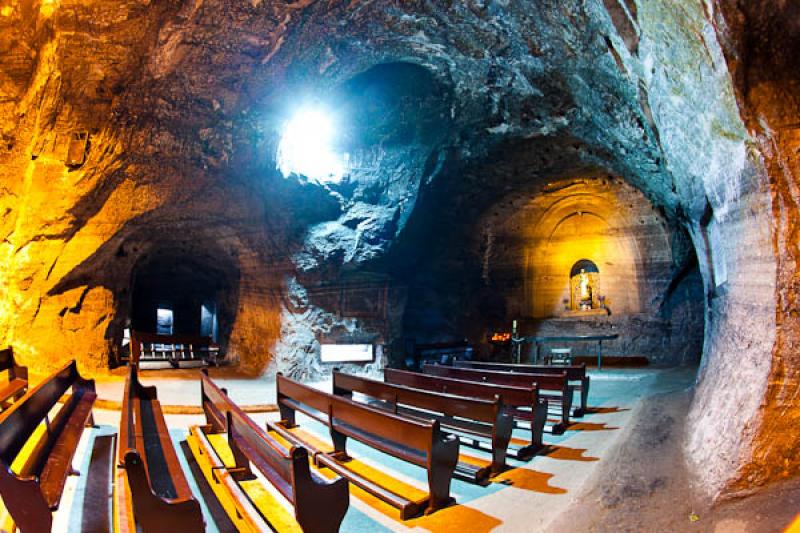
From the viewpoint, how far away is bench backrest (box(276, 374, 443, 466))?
3414mm

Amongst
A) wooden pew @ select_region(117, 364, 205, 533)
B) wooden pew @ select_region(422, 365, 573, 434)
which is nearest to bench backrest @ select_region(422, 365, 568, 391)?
wooden pew @ select_region(422, 365, 573, 434)

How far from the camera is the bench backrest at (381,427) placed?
134 inches

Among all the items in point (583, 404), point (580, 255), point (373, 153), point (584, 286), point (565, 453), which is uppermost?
point (373, 153)

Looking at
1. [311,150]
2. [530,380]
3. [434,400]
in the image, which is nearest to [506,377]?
[530,380]

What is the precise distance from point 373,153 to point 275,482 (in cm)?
901

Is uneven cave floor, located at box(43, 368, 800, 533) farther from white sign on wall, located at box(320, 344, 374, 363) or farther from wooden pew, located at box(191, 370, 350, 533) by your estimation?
white sign on wall, located at box(320, 344, 374, 363)

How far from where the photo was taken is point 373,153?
35.7ft

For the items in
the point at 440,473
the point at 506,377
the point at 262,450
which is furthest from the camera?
the point at 506,377

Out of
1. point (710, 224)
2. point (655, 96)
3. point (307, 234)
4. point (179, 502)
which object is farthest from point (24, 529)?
point (307, 234)

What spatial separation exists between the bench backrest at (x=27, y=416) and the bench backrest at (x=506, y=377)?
15.3ft

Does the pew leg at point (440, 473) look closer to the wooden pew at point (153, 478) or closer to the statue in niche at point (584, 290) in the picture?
the wooden pew at point (153, 478)

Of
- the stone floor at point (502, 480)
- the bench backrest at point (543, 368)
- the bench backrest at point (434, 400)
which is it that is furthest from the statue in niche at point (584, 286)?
the bench backrest at point (434, 400)

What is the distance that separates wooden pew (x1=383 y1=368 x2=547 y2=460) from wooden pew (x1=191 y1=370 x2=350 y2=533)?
2118 millimetres

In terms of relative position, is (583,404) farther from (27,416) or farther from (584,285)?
(584,285)
